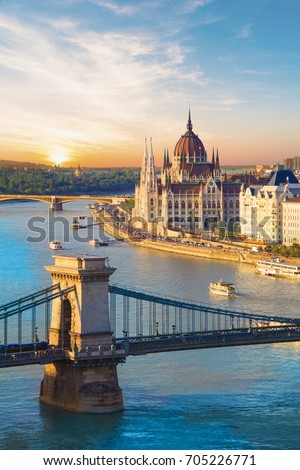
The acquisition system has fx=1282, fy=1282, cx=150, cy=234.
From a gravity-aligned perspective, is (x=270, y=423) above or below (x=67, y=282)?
below

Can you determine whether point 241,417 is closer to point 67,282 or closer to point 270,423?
point 270,423

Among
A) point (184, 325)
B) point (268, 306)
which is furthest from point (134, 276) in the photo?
point (184, 325)

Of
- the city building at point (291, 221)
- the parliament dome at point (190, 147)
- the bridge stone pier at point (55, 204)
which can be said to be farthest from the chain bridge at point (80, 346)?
the bridge stone pier at point (55, 204)

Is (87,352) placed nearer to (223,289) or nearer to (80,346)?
(80,346)

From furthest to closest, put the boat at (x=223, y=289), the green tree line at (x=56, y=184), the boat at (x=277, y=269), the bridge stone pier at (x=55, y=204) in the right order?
the green tree line at (x=56, y=184), the bridge stone pier at (x=55, y=204), the boat at (x=277, y=269), the boat at (x=223, y=289)

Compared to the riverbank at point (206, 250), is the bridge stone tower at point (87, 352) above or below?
above

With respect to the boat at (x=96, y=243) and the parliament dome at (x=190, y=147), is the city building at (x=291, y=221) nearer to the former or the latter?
the boat at (x=96, y=243)

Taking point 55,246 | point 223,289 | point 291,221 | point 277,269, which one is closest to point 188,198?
point 291,221

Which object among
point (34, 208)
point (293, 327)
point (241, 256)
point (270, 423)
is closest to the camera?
point (270, 423)
